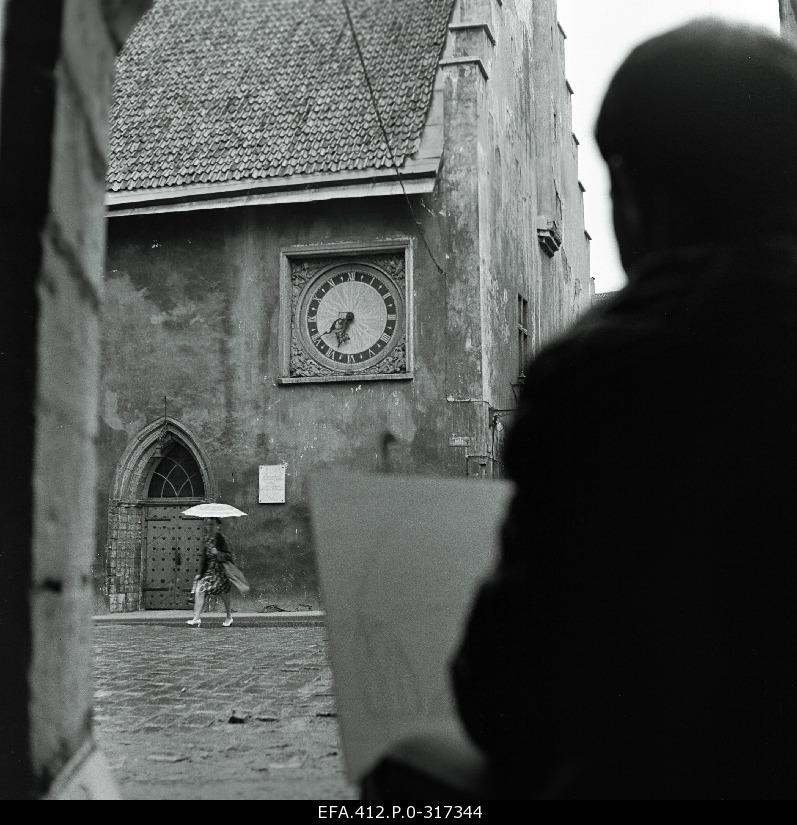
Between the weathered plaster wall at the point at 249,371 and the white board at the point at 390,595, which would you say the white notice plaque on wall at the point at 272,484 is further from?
the white board at the point at 390,595

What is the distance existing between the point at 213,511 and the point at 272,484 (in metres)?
1.42

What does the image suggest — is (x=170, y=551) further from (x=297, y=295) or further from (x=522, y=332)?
(x=522, y=332)

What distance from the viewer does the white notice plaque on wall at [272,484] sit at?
18891 mm

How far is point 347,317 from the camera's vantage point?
19.1 meters

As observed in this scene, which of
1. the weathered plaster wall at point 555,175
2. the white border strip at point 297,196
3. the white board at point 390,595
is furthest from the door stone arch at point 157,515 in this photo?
the white board at point 390,595

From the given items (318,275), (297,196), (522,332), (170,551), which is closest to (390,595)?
(297,196)

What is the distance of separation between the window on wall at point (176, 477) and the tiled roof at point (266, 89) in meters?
4.97

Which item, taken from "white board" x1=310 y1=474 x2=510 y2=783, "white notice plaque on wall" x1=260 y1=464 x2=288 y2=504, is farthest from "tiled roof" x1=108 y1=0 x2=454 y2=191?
"white board" x1=310 y1=474 x2=510 y2=783

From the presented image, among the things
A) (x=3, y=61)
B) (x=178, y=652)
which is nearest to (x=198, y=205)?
(x=178, y=652)

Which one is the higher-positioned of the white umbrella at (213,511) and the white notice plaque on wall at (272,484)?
the white notice plaque on wall at (272,484)

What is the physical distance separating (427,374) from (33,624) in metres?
16.2

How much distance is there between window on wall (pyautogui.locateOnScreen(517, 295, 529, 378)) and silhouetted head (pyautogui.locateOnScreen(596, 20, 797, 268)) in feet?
65.8

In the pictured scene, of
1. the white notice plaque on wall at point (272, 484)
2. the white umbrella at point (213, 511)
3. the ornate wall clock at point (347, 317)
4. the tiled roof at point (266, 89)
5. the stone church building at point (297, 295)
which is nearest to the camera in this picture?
the white umbrella at point (213, 511)

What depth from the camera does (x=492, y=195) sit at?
20.1 m
